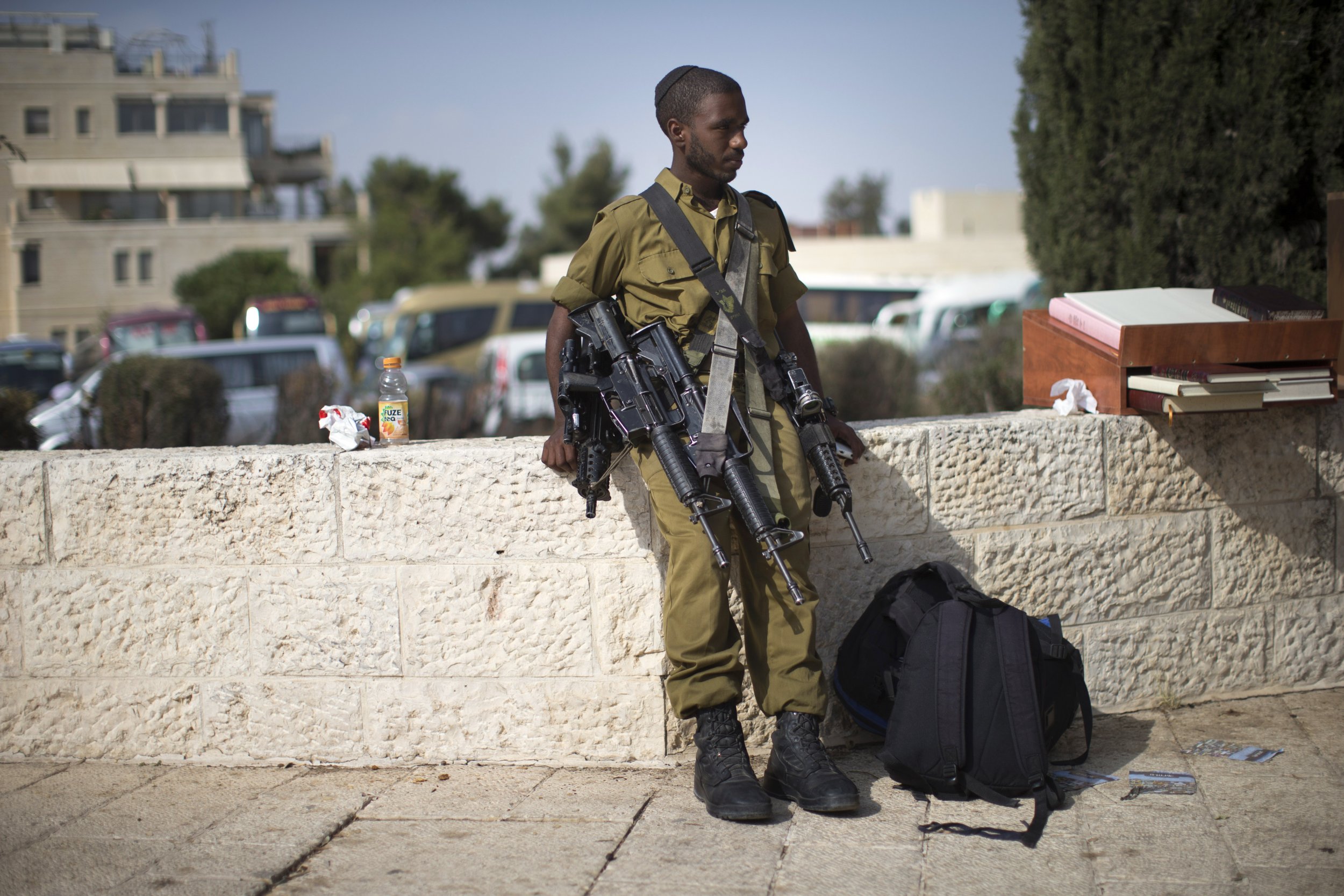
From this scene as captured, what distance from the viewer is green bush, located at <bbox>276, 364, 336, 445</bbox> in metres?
6.56

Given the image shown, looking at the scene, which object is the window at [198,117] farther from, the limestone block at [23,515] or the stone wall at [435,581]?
the stone wall at [435,581]

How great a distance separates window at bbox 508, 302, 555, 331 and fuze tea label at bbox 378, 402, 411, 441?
16.1 meters

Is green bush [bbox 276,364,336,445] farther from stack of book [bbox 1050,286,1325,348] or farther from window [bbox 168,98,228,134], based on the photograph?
window [bbox 168,98,228,134]

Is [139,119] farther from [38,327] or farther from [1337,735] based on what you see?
[1337,735]

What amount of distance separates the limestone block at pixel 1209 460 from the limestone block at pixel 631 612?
156 centimetres

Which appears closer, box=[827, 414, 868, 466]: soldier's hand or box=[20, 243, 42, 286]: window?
box=[827, 414, 868, 466]: soldier's hand

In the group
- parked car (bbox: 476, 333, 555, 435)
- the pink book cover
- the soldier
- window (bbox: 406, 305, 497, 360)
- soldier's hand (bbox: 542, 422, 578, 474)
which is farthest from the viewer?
window (bbox: 406, 305, 497, 360)

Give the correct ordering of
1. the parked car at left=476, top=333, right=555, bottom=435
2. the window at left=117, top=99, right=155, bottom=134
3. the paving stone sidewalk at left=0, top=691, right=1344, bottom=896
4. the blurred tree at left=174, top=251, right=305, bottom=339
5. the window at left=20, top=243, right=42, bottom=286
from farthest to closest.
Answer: the blurred tree at left=174, top=251, right=305, bottom=339 → the window at left=20, top=243, right=42, bottom=286 → the window at left=117, top=99, right=155, bottom=134 → the parked car at left=476, top=333, right=555, bottom=435 → the paving stone sidewalk at left=0, top=691, right=1344, bottom=896

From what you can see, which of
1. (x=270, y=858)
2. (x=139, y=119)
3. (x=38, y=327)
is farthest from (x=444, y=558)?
(x=38, y=327)

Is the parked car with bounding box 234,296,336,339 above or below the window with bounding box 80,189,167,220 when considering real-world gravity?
below

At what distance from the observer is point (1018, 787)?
2.90m

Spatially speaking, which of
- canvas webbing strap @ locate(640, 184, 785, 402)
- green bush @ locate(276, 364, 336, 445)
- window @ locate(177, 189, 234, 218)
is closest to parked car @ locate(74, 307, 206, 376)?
window @ locate(177, 189, 234, 218)

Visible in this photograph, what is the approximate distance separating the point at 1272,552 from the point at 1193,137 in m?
2.04

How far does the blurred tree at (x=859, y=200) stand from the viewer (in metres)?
72.4
